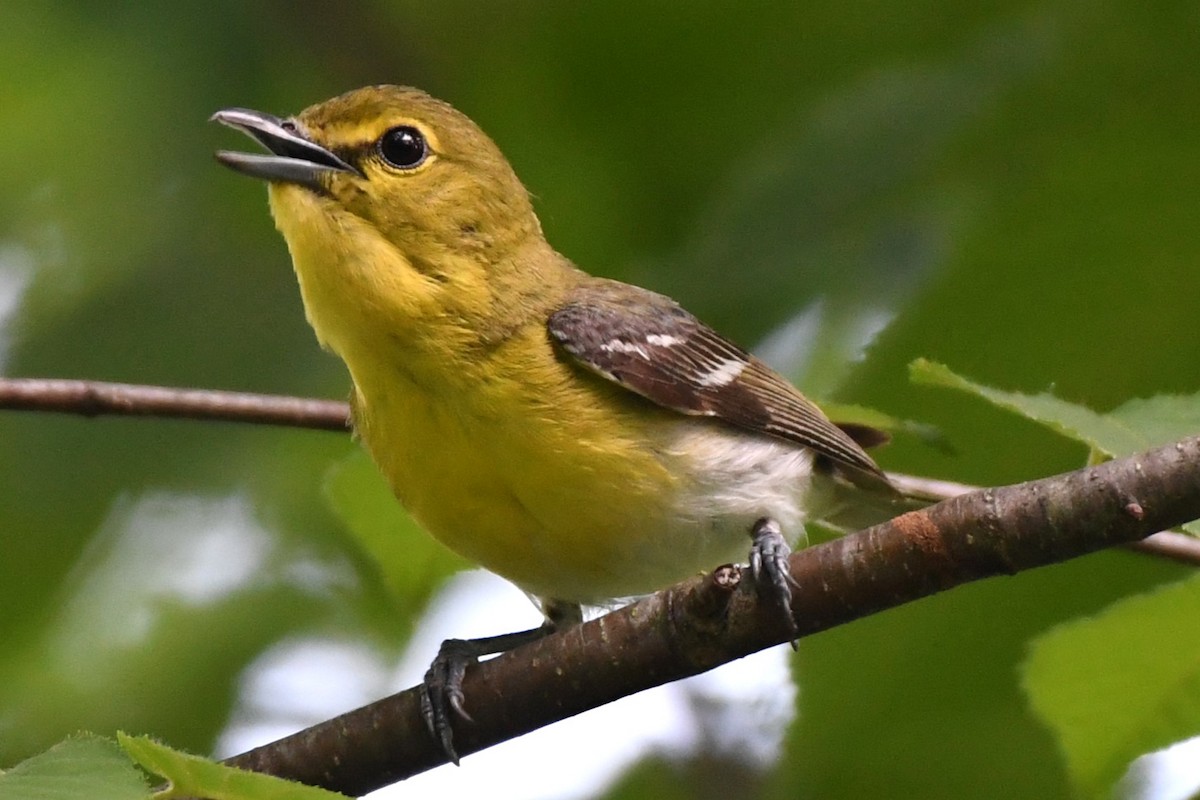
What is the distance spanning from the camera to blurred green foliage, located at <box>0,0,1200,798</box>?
3.60 meters

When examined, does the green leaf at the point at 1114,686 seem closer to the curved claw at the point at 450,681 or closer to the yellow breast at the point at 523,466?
the yellow breast at the point at 523,466

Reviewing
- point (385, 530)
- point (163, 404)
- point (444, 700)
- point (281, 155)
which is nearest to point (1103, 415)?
point (444, 700)

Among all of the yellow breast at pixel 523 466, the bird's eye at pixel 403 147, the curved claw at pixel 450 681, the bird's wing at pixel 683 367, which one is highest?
the bird's eye at pixel 403 147

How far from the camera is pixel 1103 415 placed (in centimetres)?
320

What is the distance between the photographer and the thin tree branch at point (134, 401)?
3738 millimetres

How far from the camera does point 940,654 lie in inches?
147

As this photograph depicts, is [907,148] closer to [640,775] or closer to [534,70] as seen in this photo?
[534,70]

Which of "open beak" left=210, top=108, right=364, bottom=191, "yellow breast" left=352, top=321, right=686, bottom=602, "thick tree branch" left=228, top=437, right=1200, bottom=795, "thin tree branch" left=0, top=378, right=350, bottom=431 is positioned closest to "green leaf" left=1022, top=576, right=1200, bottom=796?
"thick tree branch" left=228, top=437, right=1200, bottom=795

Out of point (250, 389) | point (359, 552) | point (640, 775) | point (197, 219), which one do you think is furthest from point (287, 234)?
point (640, 775)

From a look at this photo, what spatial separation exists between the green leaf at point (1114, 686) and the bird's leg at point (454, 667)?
1287 millimetres

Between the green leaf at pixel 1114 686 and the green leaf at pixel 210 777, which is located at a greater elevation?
the green leaf at pixel 1114 686

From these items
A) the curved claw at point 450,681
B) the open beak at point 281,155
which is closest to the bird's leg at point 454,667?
the curved claw at point 450,681

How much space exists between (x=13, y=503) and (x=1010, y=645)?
9.53ft

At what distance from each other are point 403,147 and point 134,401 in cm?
127
